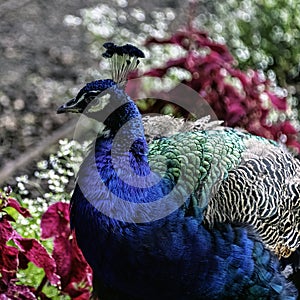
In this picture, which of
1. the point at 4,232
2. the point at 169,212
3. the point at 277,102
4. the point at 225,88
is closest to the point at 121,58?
the point at 169,212

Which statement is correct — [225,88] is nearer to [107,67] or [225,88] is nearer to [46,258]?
[107,67]

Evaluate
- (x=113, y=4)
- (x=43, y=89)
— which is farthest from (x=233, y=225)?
(x=113, y=4)

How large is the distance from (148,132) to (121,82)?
51 cm

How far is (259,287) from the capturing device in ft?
9.11

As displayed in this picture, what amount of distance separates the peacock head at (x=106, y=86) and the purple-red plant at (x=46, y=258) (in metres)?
0.41

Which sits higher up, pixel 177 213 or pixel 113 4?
pixel 177 213

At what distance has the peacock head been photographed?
254 cm

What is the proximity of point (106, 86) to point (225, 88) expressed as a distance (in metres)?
1.13

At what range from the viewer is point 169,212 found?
8.59 feet

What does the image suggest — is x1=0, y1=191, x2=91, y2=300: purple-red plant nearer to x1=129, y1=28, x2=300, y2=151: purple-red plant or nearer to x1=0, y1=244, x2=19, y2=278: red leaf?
x1=0, y1=244, x2=19, y2=278: red leaf

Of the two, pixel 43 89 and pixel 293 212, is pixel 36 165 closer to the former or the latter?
pixel 43 89

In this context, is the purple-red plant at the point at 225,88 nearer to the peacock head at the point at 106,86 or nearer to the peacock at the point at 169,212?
the peacock at the point at 169,212

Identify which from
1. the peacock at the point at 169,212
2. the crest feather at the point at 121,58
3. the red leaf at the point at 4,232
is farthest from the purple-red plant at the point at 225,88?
the red leaf at the point at 4,232

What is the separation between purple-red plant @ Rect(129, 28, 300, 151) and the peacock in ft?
2.12
